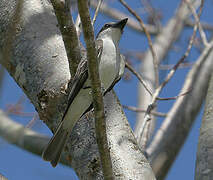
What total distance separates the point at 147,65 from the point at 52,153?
519 centimetres

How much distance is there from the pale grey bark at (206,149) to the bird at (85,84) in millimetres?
762

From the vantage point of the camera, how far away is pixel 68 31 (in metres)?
2.60

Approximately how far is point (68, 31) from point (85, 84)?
2.48ft

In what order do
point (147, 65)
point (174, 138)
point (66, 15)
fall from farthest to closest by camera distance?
1. point (147, 65)
2. point (174, 138)
3. point (66, 15)

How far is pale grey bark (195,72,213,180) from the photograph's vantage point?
2.49m

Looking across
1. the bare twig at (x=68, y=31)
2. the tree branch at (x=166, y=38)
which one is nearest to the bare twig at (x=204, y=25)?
the tree branch at (x=166, y=38)

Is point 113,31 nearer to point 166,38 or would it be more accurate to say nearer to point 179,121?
point 179,121

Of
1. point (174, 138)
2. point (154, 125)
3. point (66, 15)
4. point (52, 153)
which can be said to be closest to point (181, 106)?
point (174, 138)

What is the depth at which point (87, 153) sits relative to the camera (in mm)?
2609

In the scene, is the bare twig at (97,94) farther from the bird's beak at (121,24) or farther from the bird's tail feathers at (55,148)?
the bird's beak at (121,24)

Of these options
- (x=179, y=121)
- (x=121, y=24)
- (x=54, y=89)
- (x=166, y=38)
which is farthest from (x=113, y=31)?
(x=166, y=38)

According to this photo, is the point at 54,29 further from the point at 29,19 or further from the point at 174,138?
the point at 174,138

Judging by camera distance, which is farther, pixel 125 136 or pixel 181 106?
pixel 181 106

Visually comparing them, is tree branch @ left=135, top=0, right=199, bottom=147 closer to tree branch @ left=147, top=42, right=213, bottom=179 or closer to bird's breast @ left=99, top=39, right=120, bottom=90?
tree branch @ left=147, top=42, right=213, bottom=179
